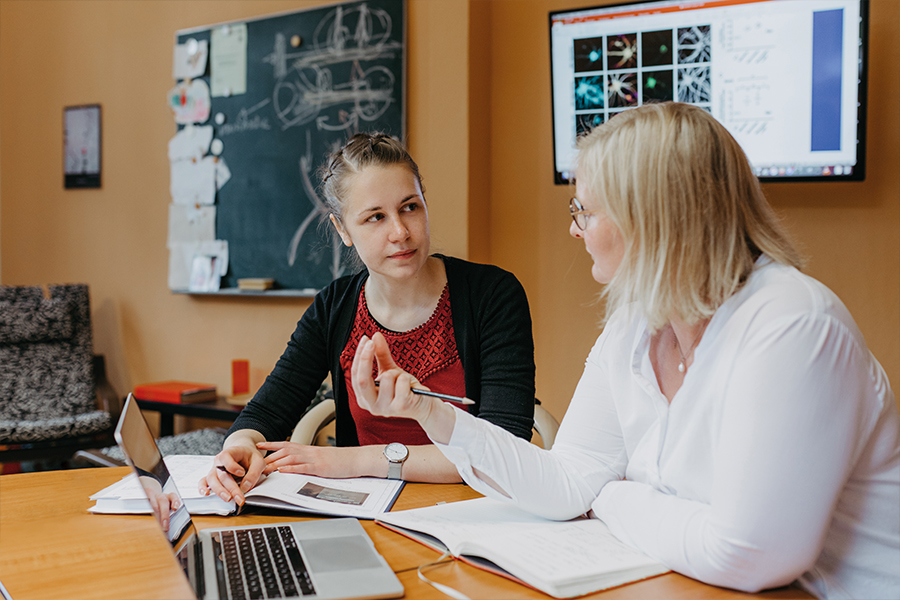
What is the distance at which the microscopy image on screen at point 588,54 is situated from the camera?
2.43 meters

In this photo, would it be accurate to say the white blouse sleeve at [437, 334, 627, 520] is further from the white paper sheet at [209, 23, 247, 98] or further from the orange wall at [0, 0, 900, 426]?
the white paper sheet at [209, 23, 247, 98]

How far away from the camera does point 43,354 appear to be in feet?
11.1

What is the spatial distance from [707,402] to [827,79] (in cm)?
163

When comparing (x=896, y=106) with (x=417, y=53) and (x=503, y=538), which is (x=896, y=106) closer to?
(x=417, y=53)

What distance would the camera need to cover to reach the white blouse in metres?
0.78

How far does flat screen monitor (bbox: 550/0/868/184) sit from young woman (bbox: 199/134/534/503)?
75 cm

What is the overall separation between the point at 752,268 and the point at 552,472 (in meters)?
0.40

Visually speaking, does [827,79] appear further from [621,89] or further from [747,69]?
[621,89]

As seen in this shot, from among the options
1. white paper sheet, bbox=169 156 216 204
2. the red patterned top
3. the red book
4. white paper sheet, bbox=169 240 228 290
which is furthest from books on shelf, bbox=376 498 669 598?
white paper sheet, bbox=169 156 216 204

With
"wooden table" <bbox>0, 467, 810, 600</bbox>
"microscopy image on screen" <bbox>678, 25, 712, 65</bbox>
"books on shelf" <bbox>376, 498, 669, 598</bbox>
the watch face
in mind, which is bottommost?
"wooden table" <bbox>0, 467, 810, 600</bbox>

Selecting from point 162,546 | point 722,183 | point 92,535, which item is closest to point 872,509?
point 722,183

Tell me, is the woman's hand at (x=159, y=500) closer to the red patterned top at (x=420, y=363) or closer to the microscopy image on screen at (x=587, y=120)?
the red patterned top at (x=420, y=363)

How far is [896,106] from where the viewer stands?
86.0 inches

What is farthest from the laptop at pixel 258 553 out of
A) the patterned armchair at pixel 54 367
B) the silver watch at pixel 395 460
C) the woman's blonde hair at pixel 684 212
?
the patterned armchair at pixel 54 367
